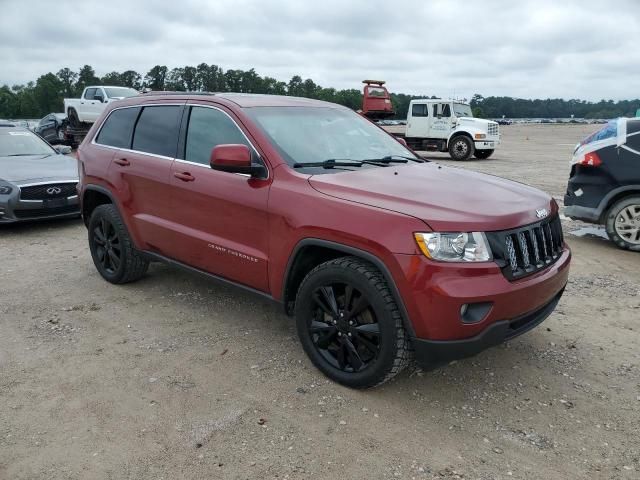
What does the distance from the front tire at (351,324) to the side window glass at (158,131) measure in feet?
→ 6.06

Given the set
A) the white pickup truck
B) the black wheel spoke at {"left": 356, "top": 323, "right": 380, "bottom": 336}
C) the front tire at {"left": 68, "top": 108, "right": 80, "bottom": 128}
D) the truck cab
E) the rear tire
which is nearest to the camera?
the black wheel spoke at {"left": 356, "top": 323, "right": 380, "bottom": 336}

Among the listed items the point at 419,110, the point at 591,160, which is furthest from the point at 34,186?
the point at 419,110

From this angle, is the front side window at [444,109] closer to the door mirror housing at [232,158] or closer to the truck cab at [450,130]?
the truck cab at [450,130]

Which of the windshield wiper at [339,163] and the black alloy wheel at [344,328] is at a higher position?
the windshield wiper at [339,163]

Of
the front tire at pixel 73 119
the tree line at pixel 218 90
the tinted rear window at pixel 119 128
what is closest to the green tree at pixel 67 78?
the tree line at pixel 218 90

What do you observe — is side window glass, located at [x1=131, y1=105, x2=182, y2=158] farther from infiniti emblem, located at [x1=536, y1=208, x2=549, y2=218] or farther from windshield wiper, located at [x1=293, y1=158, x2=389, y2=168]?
infiniti emblem, located at [x1=536, y1=208, x2=549, y2=218]

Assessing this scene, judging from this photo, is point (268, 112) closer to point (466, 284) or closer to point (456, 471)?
point (466, 284)

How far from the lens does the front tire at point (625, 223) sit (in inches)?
253

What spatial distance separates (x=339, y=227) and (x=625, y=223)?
4879mm

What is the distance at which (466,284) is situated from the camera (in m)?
2.82

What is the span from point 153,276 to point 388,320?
3.27 metres

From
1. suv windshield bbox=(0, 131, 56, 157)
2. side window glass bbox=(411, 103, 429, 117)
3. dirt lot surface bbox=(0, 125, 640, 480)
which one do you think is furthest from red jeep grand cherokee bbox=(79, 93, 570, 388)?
side window glass bbox=(411, 103, 429, 117)

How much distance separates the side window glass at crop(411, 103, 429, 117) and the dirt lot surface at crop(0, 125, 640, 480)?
1615 centimetres

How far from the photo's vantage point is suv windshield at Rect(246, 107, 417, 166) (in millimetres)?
3783
